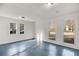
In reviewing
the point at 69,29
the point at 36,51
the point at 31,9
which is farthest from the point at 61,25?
the point at 31,9

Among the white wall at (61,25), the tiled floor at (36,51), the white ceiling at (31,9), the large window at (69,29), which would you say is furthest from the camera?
the large window at (69,29)

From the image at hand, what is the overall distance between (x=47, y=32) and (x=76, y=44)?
1.94 m

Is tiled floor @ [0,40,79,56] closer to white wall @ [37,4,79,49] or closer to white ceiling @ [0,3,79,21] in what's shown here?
white wall @ [37,4,79,49]

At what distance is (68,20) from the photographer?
12.9ft

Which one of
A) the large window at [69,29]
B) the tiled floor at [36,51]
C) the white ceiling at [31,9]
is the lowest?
the tiled floor at [36,51]

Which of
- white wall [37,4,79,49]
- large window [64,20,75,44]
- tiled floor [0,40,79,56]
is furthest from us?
large window [64,20,75,44]

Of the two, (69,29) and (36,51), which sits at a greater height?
(69,29)

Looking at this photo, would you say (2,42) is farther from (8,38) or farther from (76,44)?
(76,44)

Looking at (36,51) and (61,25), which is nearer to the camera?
(36,51)

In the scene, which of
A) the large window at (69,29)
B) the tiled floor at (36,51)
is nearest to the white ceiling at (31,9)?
the large window at (69,29)

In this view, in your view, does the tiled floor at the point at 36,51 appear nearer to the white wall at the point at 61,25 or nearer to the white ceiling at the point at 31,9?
the white wall at the point at 61,25

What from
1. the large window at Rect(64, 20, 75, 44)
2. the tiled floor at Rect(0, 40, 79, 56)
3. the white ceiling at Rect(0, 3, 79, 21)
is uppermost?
the white ceiling at Rect(0, 3, 79, 21)

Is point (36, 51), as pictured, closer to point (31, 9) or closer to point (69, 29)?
point (31, 9)

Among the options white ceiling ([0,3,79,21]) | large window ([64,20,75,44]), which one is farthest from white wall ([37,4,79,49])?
white ceiling ([0,3,79,21])
